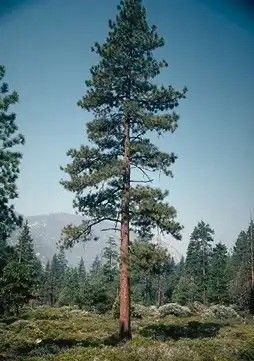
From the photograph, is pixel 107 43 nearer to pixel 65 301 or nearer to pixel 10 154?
pixel 10 154

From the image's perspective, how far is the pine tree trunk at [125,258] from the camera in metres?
17.8

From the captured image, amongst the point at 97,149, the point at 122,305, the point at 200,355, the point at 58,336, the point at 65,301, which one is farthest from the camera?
the point at 65,301

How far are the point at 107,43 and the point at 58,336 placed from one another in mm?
16997

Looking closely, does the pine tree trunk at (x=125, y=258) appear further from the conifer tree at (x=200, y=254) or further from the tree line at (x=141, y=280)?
the conifer tree at (x=200, y=254)

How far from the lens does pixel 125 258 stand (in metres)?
18.0

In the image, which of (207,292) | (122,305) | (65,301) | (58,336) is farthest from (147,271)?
(65,301)

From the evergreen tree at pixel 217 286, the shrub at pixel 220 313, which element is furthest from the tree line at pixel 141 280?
the shrub at pixel 220 313

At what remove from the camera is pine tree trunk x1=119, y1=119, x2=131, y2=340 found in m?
17.8

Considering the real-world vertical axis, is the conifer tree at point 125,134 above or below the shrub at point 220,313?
above

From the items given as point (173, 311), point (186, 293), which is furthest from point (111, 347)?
point (186, 293)

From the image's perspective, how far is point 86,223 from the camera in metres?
18.8

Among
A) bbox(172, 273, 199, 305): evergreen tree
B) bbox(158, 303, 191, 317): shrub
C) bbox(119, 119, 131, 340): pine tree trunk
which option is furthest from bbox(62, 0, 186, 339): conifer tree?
bbox(172, 273, 199, 305): evergreen tree

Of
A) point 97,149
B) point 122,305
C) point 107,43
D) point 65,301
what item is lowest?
point 65,301

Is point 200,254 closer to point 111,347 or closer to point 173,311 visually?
point 173,311
